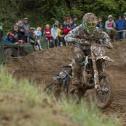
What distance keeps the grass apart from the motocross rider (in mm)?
3654

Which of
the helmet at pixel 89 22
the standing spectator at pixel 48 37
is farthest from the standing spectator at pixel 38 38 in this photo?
the helmet at pixel 89 22

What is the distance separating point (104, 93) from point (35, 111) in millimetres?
5224

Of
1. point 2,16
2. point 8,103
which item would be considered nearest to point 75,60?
point 8,103

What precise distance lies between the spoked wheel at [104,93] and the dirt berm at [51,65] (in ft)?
9.03

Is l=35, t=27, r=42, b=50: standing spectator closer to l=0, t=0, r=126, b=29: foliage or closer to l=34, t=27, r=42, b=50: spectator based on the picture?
l=34, t=27, r=42, b=50: spectator

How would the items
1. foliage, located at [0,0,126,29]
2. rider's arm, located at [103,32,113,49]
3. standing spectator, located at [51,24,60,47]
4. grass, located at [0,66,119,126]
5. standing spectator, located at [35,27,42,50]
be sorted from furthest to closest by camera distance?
foliage, located at [0,0,126,29]
standing spectator, located at [51,24,60,47]
standing spectator, located at [35,27,42,50]
rider's arm, located at [103,32,113,49]
grass, located at [0,66,119,126]

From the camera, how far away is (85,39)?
1125cm

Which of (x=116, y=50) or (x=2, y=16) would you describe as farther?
(x=2, y=16)

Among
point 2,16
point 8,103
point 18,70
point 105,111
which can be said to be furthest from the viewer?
point 2,16

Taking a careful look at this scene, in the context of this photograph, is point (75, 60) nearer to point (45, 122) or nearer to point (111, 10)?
point (45, 122)

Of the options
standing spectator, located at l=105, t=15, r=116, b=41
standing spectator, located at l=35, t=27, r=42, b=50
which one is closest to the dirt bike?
standing spectator, located at l=35, t=27, r=42, b=50

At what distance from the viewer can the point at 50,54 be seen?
19141mm

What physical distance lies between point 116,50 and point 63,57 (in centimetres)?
209

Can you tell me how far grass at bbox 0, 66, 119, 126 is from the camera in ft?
18.4
